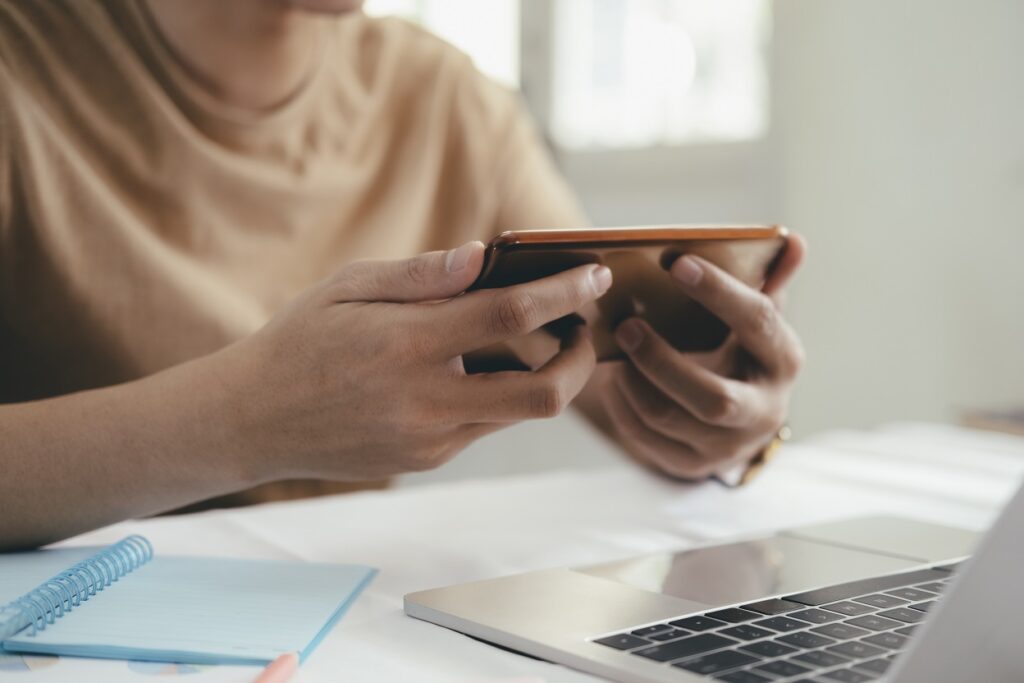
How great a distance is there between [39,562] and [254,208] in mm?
485

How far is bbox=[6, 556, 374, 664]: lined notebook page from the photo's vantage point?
0.40 m

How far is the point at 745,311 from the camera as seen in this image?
64 cm

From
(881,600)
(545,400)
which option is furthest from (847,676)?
(545,400)

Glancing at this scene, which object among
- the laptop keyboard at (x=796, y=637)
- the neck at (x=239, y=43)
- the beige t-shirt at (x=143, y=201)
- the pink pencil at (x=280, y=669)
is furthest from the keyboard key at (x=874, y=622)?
the neck at (x=239, y=43)

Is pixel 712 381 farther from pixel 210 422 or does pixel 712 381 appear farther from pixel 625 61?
pixel 625 61

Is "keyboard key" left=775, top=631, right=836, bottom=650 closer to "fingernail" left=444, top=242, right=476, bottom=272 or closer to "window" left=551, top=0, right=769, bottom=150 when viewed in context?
"fingernail" left=444, top=242, right=476, bottom=272

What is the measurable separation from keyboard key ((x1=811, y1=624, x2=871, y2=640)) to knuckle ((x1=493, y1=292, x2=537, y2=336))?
0.65ft

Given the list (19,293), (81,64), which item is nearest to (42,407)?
(19,293)

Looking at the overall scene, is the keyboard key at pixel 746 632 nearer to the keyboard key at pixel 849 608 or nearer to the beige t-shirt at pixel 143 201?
the keyboard key at pixel 849 608

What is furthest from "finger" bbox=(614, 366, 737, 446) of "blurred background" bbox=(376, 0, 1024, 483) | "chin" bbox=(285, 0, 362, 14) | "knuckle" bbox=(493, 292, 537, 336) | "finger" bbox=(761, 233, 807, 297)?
"blurred background" bbox=(376, 0, 1024, 483)

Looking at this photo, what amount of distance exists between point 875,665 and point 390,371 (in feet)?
0.90

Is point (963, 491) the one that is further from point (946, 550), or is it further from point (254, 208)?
point (254, 208)

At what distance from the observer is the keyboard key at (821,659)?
353 millimetres

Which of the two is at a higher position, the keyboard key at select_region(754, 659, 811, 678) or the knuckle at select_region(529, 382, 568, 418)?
the knuckle at select_region(529, 382, 568, 418)
